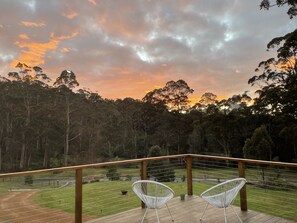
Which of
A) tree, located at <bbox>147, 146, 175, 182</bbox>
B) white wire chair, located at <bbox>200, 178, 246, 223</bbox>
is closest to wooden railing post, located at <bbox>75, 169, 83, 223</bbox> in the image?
white wire chair, located at <bbox>200, 178, 246, 223</bbox>

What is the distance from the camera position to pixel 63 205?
11055 mm

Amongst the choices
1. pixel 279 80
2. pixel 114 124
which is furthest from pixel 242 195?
pixel 114 124

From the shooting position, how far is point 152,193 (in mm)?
3570

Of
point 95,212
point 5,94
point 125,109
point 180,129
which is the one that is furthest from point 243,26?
point 5,94

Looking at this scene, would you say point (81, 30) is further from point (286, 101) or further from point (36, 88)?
point (36, 88)

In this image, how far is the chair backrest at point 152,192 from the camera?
3.41m

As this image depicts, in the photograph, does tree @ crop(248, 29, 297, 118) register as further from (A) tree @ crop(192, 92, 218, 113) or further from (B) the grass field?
(A) tree @ crop(192, 92, 218, 113)

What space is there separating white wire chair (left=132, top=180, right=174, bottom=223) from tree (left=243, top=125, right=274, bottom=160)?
57.6 feet

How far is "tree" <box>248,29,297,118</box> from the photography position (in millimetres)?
13969

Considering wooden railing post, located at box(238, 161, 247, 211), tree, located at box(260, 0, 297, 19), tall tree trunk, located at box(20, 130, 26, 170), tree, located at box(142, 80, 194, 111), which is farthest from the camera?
tree, located at box(142, 80, 194, 111)

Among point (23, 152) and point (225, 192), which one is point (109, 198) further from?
point (23, 152)

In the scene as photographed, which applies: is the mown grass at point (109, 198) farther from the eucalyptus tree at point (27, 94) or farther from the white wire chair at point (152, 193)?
the eucalyptus tree at point (27, 94)

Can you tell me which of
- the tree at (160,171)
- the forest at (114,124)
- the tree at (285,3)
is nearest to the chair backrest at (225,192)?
the tree at (160,171)

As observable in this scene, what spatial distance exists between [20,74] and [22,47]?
9330mm
